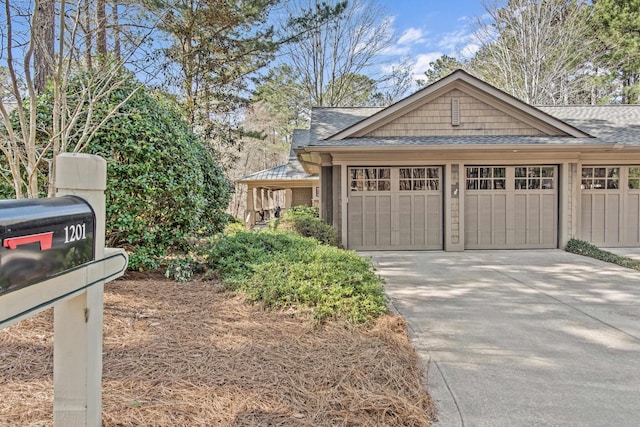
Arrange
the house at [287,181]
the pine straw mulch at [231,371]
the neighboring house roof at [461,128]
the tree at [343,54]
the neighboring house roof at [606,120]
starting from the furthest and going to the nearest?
the tree at [343,54] → the house at [287,181] → the neighboring house roof at [606,120] → the neighboring house roof at [461,128] → the pine straw mulch at [231,371]

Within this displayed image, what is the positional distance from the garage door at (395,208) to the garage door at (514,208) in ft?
2.68

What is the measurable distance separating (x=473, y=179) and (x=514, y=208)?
3.93 feet

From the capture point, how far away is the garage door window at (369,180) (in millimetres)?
9390

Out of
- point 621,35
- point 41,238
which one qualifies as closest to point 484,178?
point 41,238

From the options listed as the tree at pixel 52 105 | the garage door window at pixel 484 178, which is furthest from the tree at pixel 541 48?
the tree at pixel 52 105

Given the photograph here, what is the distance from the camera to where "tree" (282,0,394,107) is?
20.6 m

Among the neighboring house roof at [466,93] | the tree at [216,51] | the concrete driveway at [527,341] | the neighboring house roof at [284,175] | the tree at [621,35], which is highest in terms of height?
the tree at [621,35]

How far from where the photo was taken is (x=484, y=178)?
9.39 metres

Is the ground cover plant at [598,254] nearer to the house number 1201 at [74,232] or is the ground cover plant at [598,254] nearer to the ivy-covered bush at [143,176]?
the ivy-covered bush at [143,176]

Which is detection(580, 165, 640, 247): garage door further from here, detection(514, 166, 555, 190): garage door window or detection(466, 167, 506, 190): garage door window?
detection(466, 167, 506, 190): garage door window

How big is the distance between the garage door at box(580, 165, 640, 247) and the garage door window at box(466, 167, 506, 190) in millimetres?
2269

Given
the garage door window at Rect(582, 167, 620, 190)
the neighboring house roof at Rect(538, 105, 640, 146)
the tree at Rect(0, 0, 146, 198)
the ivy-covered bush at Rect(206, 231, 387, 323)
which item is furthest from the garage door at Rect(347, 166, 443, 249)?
the tree at Rect(0, 0, 146, 198)

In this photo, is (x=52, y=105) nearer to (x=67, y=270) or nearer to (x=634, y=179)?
(x=67, y=270)

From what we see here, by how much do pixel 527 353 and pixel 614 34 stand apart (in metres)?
20.9
